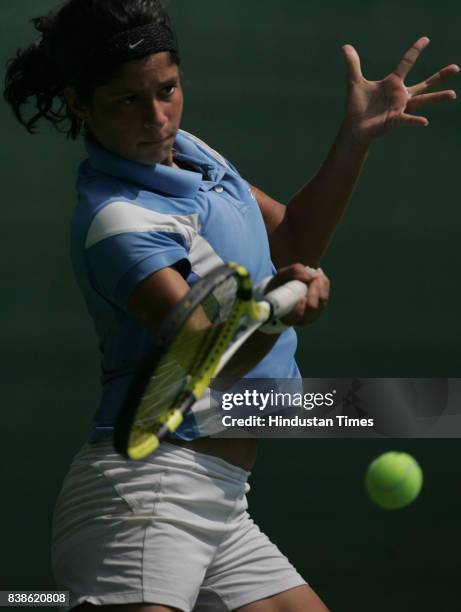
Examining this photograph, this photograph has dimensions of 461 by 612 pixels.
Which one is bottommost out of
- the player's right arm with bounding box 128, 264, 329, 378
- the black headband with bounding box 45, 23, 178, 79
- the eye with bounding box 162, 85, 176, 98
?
the player's right arm with bounding box 128, 264, 329, 378

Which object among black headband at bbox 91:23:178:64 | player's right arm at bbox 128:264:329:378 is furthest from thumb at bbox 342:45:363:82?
player's right arm at bbox 128:264:329:378

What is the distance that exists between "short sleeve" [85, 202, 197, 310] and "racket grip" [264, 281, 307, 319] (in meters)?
0.20

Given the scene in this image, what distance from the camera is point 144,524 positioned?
229cm

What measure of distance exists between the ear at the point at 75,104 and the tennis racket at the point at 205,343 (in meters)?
0.47

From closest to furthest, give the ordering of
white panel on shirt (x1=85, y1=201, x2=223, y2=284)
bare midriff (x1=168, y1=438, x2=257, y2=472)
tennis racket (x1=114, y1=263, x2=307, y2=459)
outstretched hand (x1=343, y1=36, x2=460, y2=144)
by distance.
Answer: tennis racket (x1=114, y1=263, x2=307, y2=459)
white panel on shirt (x1=85, y1=201, x2=223, y2=284)
bare midriff (x1=168, y1=438, x2=257, y2=472)
outstretched hand (x1=343, y1=36, x2=460, y2=144)

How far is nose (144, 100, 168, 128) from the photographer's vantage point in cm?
226

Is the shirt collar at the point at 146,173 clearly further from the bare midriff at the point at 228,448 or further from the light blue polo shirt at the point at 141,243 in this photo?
the bare midriff at the point at 228,448

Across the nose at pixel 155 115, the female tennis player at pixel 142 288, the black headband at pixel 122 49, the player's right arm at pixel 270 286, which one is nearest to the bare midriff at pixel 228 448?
the female tennis player at pixel 142 288

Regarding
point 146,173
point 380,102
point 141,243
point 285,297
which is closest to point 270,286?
point 285,297

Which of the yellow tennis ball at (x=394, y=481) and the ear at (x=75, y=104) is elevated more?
the ear at (x=75, y=104)

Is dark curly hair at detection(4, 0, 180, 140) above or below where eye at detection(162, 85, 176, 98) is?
above

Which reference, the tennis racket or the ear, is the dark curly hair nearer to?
the ear

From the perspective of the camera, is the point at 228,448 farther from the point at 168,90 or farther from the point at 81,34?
the point at 81,34

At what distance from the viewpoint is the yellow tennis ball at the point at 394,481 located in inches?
102
